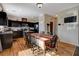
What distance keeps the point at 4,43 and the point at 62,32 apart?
1188 mm

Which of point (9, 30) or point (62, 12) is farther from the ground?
point (62, 12)

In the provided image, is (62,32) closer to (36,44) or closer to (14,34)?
(36,44)

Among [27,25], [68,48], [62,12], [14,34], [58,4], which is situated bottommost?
[68,48]

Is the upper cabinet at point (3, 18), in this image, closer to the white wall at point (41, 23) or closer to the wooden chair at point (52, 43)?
the white wall at point (41, 23)

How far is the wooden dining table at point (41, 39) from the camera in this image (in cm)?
204

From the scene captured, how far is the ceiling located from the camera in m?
1.98

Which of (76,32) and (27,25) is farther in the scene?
(27,25)

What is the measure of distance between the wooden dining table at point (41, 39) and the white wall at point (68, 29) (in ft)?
0.84

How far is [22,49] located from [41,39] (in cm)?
42

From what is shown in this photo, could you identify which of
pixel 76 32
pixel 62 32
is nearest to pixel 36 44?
pixel 62 32

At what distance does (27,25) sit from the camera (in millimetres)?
2125

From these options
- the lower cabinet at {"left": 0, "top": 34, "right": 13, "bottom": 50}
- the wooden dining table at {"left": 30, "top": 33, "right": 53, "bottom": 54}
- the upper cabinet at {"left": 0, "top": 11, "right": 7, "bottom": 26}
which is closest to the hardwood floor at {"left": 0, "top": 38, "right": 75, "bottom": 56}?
the lower cabinet at {"left": 0, "top": 34, "right": 13, "bottom": 50}

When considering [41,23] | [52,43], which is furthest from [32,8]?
[52,43]

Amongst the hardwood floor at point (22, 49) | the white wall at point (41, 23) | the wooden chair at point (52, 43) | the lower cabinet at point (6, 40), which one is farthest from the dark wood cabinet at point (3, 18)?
the wooden chair at point (52, 43)
